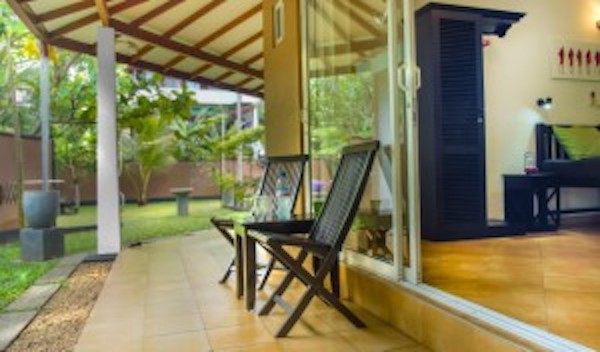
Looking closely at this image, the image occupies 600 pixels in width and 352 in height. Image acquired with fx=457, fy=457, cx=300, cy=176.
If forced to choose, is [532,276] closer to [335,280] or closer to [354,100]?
[335,280]

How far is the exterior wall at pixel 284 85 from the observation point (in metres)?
4.51

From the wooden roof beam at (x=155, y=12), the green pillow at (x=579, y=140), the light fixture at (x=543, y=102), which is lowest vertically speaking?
the green pillow at (x=579, y=140)

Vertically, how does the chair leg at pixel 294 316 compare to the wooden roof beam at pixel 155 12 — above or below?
below

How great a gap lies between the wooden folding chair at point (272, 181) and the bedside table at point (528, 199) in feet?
7.34

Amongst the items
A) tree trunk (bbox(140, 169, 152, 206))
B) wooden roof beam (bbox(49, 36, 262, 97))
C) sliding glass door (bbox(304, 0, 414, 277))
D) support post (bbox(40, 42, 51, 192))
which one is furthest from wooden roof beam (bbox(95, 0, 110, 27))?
tree trunk (bbox(140, 169, 152, 206))

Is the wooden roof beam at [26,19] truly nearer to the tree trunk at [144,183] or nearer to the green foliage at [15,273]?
the green foliage at [15,273]

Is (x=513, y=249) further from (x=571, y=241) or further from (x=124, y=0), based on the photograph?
(x=124, y=0)

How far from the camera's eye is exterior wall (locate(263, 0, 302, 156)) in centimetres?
451

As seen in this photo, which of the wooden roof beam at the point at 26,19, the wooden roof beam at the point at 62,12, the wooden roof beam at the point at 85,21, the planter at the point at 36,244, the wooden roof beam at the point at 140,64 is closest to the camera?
the wooden roof beam at the point at 26,19

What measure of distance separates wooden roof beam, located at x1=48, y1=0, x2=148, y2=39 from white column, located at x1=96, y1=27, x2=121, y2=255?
Result: 1.50 ft

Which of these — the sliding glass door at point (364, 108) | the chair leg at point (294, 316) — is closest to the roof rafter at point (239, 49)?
the sliding glass door at point (364, 108)

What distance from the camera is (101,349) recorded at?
2.43 meters

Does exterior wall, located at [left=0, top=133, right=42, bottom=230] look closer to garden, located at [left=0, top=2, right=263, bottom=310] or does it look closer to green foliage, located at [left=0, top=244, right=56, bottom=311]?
garden, located at [left=0, top=2, right=263, bottom=310]

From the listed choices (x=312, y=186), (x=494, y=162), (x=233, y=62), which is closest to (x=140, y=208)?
(x=233, y=62)
